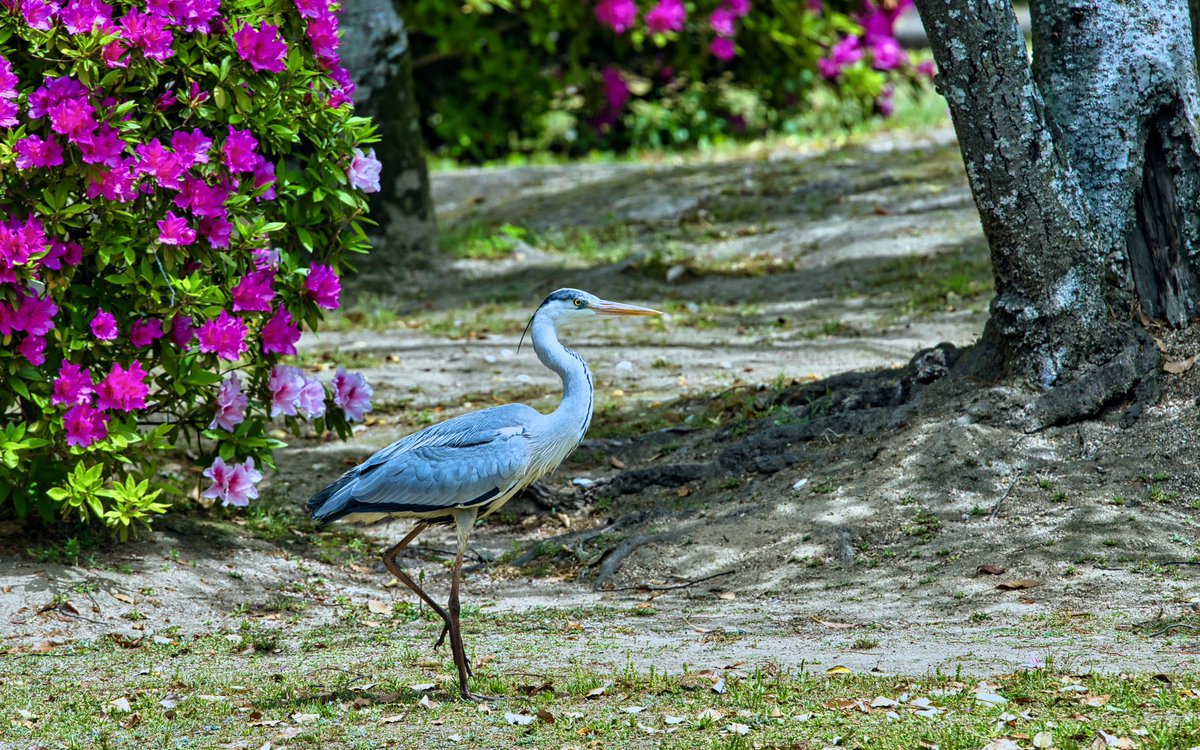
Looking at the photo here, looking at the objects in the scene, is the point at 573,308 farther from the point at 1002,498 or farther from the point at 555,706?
the point at 1002,498

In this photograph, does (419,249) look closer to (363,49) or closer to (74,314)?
(363,49)

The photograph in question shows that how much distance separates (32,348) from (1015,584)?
4201mm

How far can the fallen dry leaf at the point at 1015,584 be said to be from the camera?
19.3 feet

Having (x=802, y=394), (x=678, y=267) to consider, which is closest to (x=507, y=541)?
(x=802, y=394)

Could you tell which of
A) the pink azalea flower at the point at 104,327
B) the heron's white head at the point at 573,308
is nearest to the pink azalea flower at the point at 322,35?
the pink azalea flower at the point at 104,327

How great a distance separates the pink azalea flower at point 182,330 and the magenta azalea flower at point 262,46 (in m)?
1.17

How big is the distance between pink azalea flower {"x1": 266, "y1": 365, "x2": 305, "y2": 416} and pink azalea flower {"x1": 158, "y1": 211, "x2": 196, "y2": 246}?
0.86 metres

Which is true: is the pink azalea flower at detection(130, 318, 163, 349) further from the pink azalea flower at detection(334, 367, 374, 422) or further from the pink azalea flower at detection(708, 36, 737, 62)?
the pink azalea flower at detection(708, 36, 737, 62)

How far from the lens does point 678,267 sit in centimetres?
1194

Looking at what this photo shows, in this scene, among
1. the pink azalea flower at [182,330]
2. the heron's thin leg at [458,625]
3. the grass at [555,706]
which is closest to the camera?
the grass at [555,706]

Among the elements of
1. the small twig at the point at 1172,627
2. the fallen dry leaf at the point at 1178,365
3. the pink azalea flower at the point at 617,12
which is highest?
the pink azalea flower at the point at 617,12

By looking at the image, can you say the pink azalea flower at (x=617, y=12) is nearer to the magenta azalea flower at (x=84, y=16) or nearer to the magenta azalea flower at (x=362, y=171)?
the magenta azalea flower at (x=362, y=171)

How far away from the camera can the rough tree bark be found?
6523 millimetres

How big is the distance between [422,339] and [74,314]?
14.5ft
